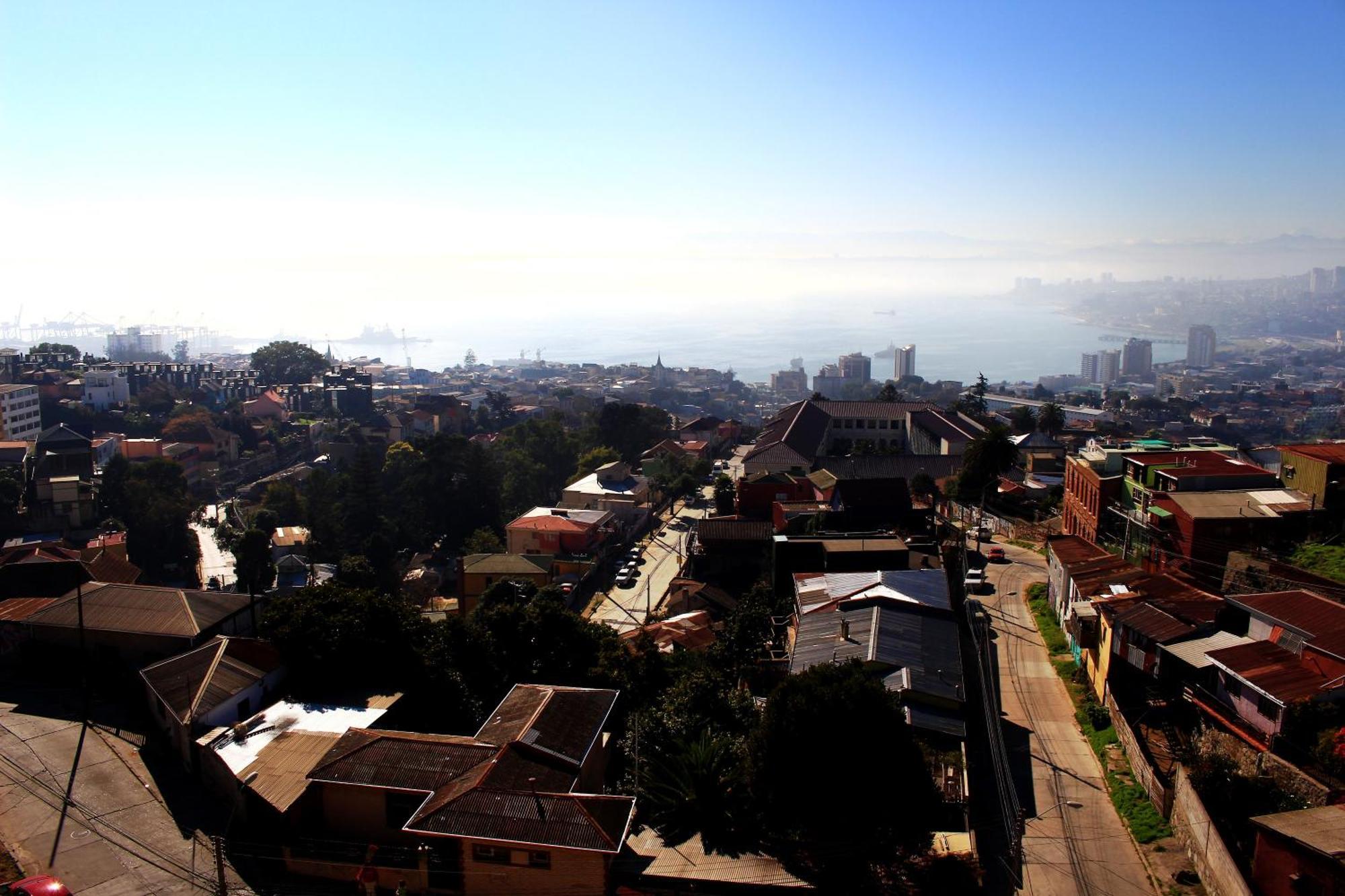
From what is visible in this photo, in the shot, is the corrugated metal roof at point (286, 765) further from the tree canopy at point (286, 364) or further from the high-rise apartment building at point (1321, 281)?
the high-rise apartment building at point (1321, 281)

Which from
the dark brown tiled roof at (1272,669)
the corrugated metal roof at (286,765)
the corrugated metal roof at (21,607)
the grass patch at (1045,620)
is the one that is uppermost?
the dark brown tiled roof at (1272,669)

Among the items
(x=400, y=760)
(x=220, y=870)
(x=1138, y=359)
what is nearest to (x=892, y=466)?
(x=400, y=760)

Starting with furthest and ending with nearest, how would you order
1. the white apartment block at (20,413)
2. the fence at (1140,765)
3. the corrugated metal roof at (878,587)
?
the white apartment block at (20,413) → the corrugated metal roof at (878,587) → the fence at (1140,765)

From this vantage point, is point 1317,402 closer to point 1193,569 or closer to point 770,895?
point 1193,569

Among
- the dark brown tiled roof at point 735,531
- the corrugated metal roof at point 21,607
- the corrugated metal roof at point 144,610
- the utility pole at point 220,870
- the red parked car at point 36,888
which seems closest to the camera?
the utility pole at point 220,870

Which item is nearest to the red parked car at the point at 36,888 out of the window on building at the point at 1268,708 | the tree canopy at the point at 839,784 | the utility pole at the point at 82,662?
the utility pole at the point at 82,662

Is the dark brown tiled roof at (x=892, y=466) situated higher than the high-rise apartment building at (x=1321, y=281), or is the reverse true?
the high-rise apartment building at (x=1321, y=281)

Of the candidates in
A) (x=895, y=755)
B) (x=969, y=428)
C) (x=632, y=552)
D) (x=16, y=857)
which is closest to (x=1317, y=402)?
(x=969, y=428)

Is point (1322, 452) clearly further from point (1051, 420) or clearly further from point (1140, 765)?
point (1051, 420)
